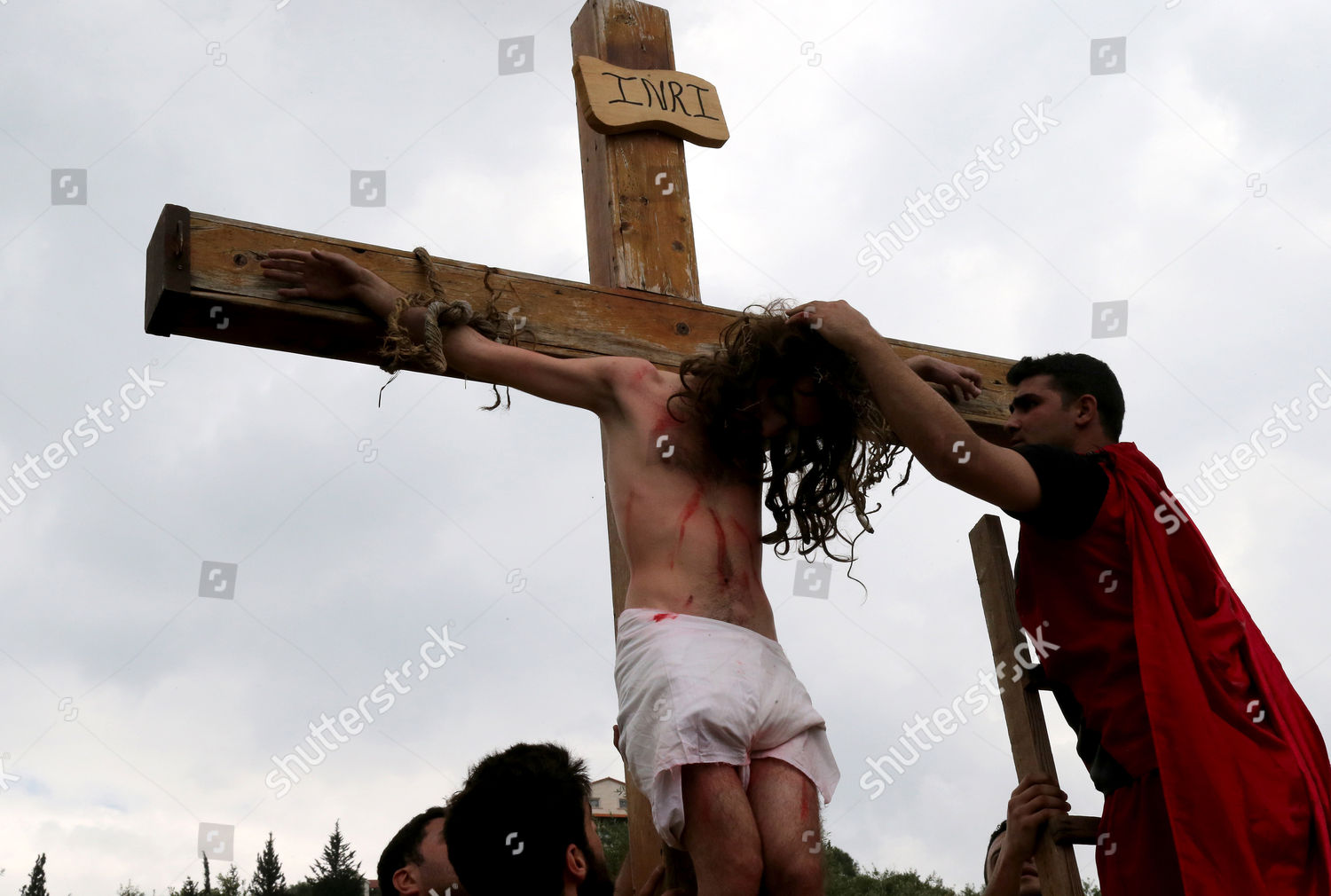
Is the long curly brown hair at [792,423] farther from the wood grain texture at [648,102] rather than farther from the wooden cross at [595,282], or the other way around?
the wood grain texture at [648,102]

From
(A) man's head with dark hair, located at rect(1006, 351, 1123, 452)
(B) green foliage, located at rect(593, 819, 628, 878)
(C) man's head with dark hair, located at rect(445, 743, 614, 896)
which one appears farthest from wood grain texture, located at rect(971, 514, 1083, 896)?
(B) green foliage, located at rect(593, 819, 628, 878)

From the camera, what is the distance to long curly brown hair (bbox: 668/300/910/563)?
359 cm

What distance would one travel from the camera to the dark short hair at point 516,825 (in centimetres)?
279

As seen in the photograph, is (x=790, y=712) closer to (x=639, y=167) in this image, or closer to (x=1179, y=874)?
(x=1179, y=874)

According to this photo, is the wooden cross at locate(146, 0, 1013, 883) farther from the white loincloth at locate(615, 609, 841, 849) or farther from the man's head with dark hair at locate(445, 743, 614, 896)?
the man's head with dark hair at locate(445, 743, 614, 896)

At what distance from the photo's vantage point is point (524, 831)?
283cm

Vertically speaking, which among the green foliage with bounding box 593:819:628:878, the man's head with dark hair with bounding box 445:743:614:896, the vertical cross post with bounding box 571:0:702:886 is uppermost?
the vertical cross post with bounding box 571:0:702:886

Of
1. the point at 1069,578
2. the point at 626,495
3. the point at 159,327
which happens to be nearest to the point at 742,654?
the point at 626,495

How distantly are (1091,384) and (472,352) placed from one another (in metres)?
1.86

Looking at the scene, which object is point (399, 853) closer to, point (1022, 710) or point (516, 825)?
point (516, 825)

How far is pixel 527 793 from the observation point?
9.39ft

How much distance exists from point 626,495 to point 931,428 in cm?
79

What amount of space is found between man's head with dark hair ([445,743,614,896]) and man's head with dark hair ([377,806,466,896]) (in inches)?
37.7

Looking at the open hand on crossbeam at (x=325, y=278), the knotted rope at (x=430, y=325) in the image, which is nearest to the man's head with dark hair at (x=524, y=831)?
the knotted rope at (x=430, y=325)
